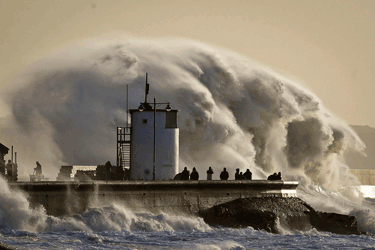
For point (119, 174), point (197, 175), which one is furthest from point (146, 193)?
point (197, 175)

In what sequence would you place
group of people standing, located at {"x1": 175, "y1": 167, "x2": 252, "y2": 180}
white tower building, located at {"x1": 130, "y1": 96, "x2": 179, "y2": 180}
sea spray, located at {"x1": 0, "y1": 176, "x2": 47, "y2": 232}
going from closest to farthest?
1. sea spray, located at {"x1": 0, "y1": 176, "x2": 47, "y2": 232}
2. group of people standing, located at {"x1": 175, "y1": 167, "x2": 252, "y2": 180}
3. white tower building, located at {"x1": 130, "y1": 96, "x2": 179, "y2": 180}

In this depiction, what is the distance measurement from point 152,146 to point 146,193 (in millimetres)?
3830

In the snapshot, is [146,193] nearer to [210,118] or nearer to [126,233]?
[126,233]

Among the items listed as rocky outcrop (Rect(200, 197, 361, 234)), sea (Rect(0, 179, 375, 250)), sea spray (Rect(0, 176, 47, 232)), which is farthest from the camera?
rocky outcrop (Rect(200, 197, 361, 234))

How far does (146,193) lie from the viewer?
28078 millimetres

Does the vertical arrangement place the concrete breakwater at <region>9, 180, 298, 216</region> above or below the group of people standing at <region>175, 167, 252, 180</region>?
below

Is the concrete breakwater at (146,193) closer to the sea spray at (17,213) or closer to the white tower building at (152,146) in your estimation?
the sea spray at (17,213)

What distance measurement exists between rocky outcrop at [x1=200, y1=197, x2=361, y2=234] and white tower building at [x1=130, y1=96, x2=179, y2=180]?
3025 mm

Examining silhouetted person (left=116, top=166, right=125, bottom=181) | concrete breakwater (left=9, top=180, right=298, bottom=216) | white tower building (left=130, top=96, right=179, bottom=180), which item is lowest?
concrete breakwater (left=9, top=180, right=298, bottom=216)

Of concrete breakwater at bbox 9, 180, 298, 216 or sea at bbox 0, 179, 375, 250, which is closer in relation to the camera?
sea at bbox 0, 179, 375, 250

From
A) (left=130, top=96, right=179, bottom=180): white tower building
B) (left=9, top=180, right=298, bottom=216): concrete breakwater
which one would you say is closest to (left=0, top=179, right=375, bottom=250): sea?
(left=9, top=180, right=298, bottom=216): concrete breakwater

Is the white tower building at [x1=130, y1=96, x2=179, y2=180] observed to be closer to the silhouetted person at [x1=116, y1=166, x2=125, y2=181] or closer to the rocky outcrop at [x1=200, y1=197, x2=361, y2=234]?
the silhouetted person at [x1=116, y1=166, x2=125, y2=181]

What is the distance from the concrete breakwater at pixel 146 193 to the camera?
25.8 meters

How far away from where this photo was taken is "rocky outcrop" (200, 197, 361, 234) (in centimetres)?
2956
